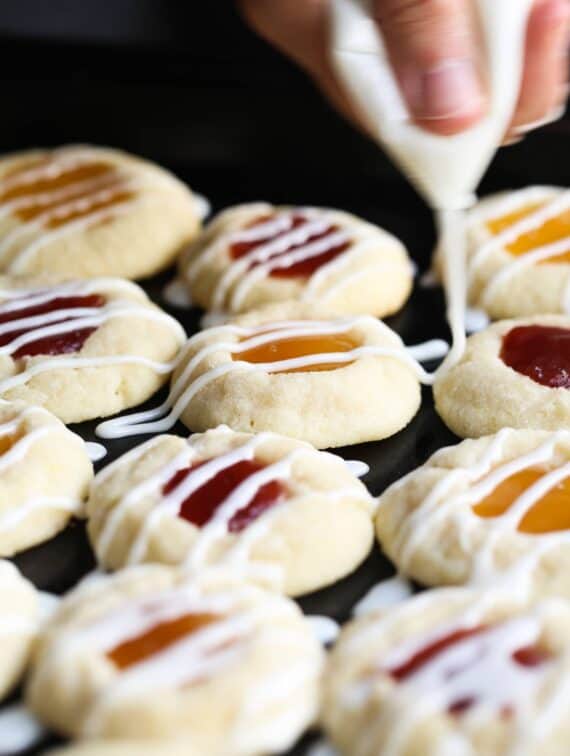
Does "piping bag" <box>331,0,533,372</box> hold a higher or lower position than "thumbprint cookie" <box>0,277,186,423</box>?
higher

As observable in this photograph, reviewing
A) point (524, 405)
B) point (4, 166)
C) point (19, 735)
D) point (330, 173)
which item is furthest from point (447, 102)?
point (4, 166)

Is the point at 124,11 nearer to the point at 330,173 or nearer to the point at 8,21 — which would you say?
the point at 8,21

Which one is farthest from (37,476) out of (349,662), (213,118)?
(213,118)

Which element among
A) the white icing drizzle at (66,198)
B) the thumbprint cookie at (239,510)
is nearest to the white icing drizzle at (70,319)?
the white icing drizzle at (66,198)

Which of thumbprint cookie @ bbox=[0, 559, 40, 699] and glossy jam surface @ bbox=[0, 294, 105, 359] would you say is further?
glossy jam surface @ bbox=[0, 294, 105, 359]

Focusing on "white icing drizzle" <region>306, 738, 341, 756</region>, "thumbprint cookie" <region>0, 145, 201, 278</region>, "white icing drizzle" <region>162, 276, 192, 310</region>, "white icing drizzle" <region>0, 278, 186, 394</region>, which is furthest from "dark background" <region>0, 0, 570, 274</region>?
"white icing drizzle" <region>306, 738, 341, 756</region>

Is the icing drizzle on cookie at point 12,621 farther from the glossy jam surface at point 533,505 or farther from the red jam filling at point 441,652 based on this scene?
the glossy jam surface at point 533,505

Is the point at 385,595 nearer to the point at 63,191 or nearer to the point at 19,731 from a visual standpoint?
the point at 19,731

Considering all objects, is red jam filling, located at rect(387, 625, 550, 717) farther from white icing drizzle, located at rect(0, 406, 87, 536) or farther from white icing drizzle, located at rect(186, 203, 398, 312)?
white icing drizzle, located at rect(186, 203, 398, 312)
